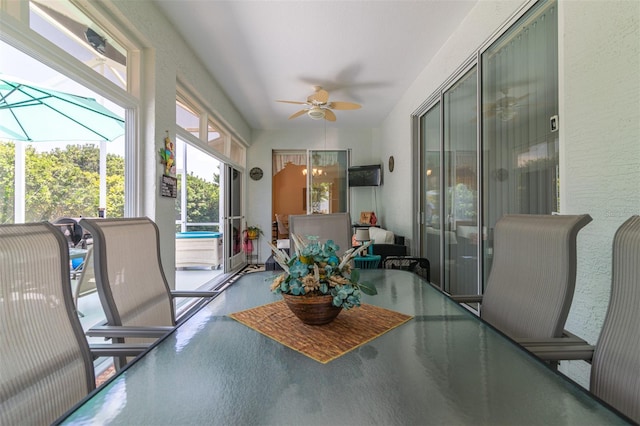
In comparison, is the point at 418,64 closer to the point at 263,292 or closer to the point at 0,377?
the point at 263,292

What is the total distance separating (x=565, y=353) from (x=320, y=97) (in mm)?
3881

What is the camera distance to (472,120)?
2.84 metres

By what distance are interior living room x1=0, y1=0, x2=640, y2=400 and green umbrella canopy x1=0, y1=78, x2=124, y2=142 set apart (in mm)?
105

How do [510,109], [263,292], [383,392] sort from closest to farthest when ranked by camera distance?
[383,392] → [263,292] → [510,109]

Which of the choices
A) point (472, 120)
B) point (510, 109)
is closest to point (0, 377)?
point (510, 109)

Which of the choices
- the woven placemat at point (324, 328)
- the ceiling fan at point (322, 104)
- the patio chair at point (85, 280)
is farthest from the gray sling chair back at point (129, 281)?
the ceiling fan at point (322, 104)

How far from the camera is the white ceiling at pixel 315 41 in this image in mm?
2559

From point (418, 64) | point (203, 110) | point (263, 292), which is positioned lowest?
point (263, 292)

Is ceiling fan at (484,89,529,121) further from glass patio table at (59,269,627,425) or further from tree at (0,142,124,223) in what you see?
tree at (0,142,124,223)

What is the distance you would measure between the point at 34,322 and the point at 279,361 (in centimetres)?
67

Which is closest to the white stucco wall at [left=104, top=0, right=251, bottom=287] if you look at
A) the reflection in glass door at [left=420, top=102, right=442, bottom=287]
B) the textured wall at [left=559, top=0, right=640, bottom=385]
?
the textured wall at [left=559, top=0, right=640, bottom=385]

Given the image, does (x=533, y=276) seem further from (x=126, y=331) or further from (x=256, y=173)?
(x=256, y=173)

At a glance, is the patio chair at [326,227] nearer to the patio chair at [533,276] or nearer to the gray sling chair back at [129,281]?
the gray sling chair back at [129,281]

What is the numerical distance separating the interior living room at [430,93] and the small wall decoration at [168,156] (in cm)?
2
